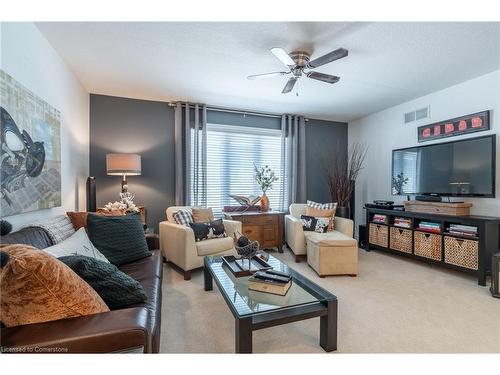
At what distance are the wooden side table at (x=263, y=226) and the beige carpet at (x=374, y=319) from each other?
106 cm

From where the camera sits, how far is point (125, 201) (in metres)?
3.04

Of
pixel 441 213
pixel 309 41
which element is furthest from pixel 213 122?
pixel 441 213

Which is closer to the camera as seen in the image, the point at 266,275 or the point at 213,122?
the point at 266,275

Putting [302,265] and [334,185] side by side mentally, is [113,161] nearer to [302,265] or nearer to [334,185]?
[302,265]

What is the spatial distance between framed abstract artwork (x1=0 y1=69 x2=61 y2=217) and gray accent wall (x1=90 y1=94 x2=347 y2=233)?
4.23ft

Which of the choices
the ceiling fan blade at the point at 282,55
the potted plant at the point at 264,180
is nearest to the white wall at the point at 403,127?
the potted plant at the point at 264,180

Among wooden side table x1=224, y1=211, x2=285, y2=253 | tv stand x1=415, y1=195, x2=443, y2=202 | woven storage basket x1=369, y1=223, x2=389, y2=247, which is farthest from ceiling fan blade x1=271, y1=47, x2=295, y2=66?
woven storage basket x1=369, y1=223, x2=389, y2=247

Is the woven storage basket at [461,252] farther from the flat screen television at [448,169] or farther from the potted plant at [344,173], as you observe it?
the potted plant at [344,173]

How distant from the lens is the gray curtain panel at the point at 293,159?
443cm

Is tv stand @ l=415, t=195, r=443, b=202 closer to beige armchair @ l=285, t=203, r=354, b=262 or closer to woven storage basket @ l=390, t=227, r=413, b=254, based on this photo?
woven storage basket @ l=390, t=227, r=413, b=254

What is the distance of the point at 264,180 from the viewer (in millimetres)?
4148

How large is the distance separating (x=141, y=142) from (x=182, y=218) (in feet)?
4.76

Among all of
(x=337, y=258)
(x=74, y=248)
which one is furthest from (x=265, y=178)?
(x=74, y=248)
